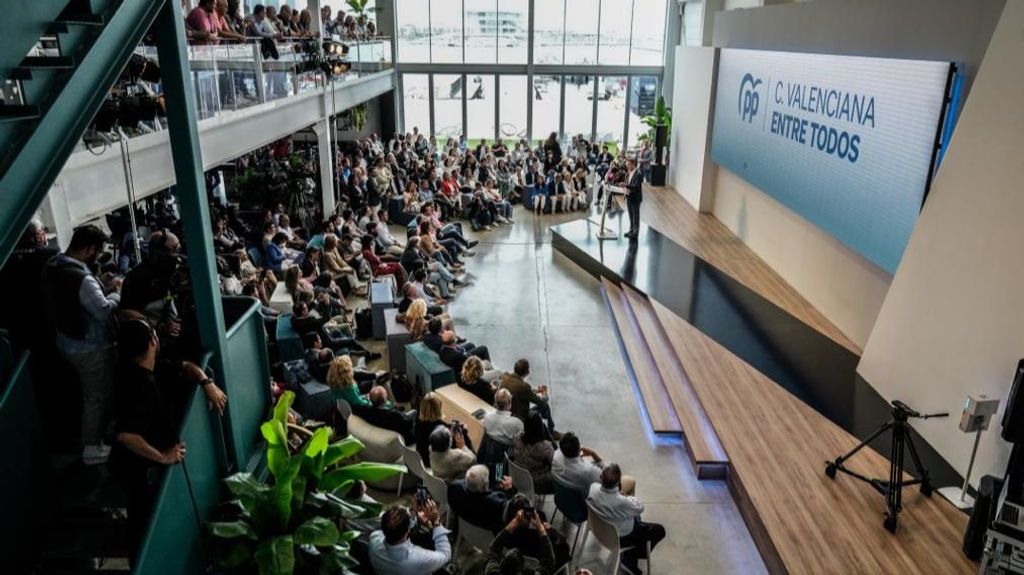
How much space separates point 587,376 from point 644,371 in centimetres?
67

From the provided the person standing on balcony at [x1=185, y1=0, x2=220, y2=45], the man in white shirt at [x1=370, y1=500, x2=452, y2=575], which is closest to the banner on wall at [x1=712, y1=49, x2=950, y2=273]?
the man in white shirt at [x1=370, y1=500, x2=452, y2=575]

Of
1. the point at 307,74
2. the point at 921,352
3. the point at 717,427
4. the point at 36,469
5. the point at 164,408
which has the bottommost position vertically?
the point at 717,427

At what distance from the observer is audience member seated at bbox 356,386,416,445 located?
5.88 meters

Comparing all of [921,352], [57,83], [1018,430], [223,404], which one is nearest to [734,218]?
[921,352]

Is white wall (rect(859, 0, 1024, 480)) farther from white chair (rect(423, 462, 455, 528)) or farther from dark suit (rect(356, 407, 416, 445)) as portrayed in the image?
dark suit (rect(356, 407, 416, 445))

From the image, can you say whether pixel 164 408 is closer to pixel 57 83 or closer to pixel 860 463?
pixel 57 83

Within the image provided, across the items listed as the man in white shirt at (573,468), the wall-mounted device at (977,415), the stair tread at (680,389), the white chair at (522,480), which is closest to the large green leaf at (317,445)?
the white chair at (522,480)

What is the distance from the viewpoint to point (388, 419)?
588cm

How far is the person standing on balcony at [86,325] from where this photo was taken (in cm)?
335

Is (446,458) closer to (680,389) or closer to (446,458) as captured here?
(446,458)

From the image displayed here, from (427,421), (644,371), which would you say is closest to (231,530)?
(427,421)

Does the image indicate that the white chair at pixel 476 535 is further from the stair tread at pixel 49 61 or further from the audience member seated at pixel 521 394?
the stair tread at pixel 49 61

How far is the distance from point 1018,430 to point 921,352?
183 centimetres

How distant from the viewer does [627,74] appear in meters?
20.5
